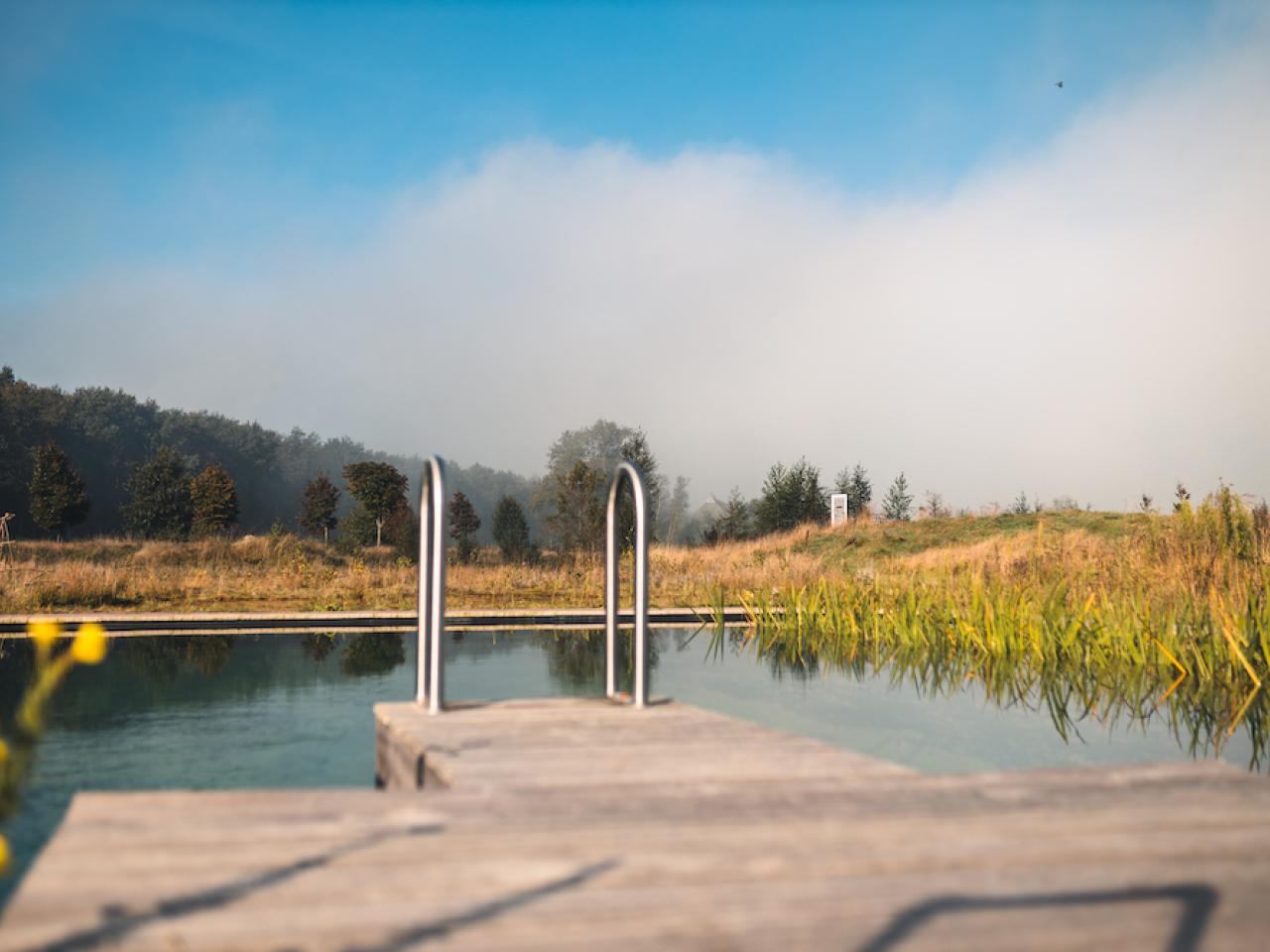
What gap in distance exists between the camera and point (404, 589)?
12.8 meters

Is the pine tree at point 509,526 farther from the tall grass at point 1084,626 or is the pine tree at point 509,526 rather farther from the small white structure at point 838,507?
the tall grass at point 1084,626

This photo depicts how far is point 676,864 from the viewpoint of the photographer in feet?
5.76

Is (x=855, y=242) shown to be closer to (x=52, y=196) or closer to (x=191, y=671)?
(x=191, y=671)

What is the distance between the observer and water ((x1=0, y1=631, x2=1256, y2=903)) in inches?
172

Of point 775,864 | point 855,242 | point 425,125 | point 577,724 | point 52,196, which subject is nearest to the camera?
point 775,864

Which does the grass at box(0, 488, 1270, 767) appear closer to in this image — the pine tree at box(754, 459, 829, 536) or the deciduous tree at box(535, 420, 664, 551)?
the deciduous tree at box(535, 420, 664, 551)

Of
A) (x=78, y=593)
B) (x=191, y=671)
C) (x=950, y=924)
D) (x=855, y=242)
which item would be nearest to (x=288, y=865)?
(x=950, y=924)

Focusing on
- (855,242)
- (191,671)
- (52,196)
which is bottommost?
(191,671)

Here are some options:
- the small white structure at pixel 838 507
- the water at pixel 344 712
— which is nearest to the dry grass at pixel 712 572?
the water at pixel 344 712

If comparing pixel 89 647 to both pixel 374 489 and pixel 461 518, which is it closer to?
pixel 374 489

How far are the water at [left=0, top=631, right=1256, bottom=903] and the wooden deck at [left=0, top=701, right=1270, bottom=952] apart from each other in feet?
5.44

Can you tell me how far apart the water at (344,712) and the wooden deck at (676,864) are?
1.66 metres

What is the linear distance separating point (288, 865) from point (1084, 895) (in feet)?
4.52

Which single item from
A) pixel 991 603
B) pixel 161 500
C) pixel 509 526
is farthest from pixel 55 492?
pixel 991 603
